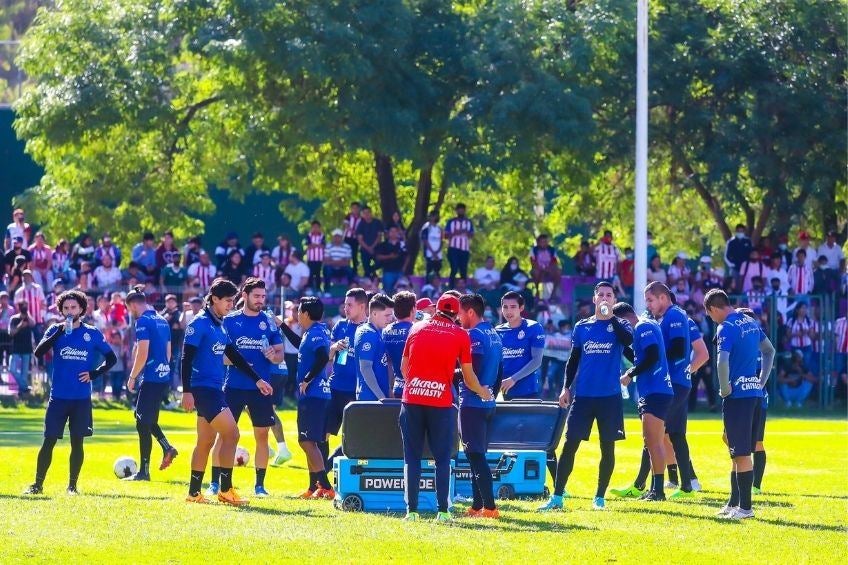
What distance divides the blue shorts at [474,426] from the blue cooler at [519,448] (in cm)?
135

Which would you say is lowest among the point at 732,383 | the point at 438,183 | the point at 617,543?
the point at 617,543

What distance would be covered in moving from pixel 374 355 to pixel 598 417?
2.17 metres

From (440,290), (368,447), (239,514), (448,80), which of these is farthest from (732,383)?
(448,80)

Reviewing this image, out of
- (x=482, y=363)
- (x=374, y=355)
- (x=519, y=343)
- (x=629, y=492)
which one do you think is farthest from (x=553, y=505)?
(x=374, y=355)

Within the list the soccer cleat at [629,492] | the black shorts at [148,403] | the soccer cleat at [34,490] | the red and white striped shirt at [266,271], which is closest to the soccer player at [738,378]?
the soccer cleat at [629,492]

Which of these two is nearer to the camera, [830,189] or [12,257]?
[12,257]

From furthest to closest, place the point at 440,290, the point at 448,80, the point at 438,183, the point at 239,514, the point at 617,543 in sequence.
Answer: the point at 438,183
the point at 448,80
the point at 440,290
the point at 239,514
the point at 617,543

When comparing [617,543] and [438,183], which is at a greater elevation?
[438,183]

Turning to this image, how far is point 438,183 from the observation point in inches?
1526

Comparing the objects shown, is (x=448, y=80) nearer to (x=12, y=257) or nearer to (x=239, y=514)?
(x=12, y=257)

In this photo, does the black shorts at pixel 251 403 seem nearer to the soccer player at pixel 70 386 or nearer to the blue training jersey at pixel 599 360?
the soccer player at pixel 70 386

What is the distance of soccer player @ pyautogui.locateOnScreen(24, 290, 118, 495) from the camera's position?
1516cm

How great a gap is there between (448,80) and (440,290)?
4957 mm

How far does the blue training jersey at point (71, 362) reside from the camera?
49.9 ft
